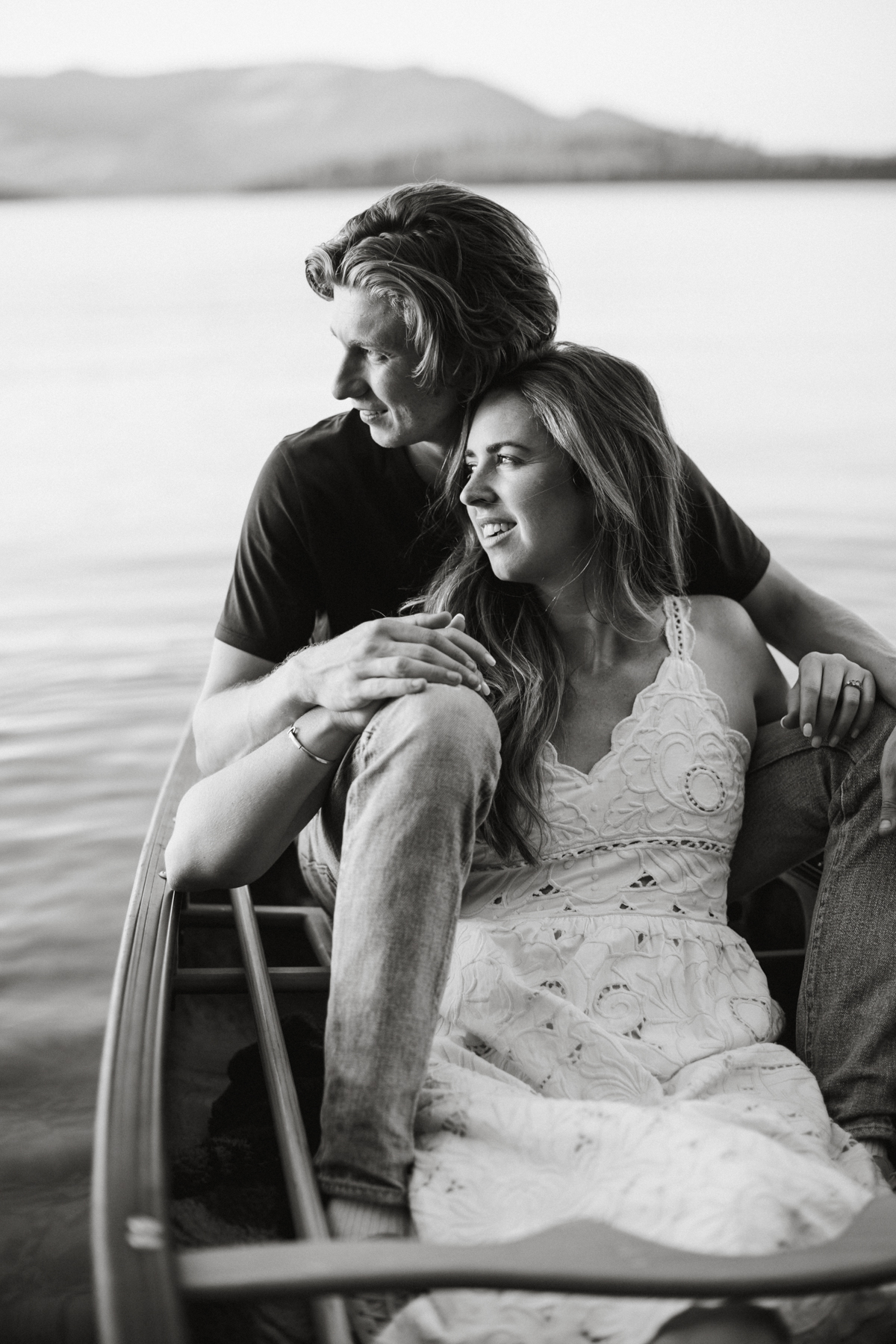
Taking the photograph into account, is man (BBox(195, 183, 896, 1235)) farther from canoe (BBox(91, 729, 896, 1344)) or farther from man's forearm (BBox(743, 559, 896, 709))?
canoe (BBox(91, 729, 896, 1344))

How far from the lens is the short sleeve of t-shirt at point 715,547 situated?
1953 mm

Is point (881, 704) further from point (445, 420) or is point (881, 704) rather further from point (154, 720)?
point (154, 720)

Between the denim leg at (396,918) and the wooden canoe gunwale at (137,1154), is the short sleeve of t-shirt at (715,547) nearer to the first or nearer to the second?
the denim leg at (396,918)

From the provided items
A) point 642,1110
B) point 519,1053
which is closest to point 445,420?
point 519,1053

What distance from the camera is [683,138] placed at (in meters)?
12.5

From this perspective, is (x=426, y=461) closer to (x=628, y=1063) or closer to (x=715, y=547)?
(x=715, y=547)

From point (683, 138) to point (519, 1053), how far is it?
41.0 feet

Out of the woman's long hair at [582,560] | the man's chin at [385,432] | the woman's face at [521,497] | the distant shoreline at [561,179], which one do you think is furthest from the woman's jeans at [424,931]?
the distant shoreline at [561,179]

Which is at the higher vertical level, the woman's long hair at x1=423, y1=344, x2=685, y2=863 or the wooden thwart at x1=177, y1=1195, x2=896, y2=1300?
the woman's long hair at x1=423, y1=344, x2=685, y2=863

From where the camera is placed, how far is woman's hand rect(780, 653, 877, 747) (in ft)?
5.44

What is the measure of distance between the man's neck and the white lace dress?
1.49 ft

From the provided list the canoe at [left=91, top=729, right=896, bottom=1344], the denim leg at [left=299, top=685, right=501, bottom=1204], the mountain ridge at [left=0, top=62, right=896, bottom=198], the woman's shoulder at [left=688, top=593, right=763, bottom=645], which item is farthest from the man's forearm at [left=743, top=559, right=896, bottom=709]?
the mountain ridge at [left=0, top=62, right=896, bottom=198]

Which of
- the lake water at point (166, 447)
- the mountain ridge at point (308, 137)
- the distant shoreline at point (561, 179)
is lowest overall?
the lake water at point (166, 447)

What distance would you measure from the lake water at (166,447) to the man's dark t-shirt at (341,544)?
1105mm
